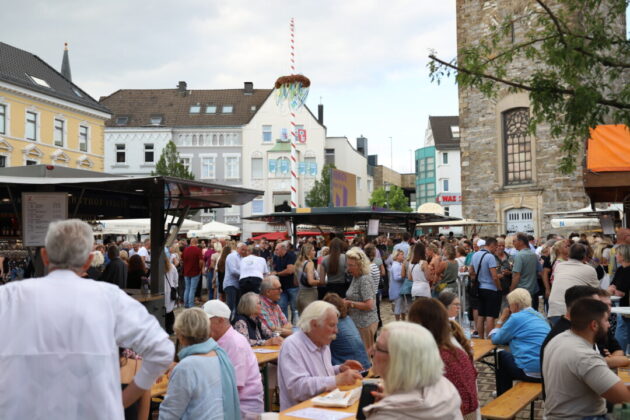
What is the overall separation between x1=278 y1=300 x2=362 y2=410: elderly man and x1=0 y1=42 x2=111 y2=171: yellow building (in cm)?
3395

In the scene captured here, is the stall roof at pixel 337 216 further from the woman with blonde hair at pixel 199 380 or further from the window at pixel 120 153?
the window at pixel 120 153

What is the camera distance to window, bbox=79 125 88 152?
4144 cm

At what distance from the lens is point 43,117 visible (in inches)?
1494

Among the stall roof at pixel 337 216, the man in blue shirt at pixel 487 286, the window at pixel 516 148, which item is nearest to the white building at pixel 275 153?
the window at pixel 516 148

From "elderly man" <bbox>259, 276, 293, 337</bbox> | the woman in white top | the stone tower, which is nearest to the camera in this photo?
"elderly man" <bbox>259, 276, 293, 337</bbox>

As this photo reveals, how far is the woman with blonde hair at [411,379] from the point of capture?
9.50 feet

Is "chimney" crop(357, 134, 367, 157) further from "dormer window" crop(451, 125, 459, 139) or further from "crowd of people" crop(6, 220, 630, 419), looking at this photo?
"crowd of people" crop(6, 220, 630, 419)

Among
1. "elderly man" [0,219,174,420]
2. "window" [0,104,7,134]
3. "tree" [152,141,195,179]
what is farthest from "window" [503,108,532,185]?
"elderly man" [0,219,174,420]

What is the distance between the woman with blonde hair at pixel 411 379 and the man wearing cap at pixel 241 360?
212cm

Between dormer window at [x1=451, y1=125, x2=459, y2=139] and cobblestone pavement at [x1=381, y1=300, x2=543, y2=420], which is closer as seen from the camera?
cobblestone pavement at [x1=381, y1=300, x2=543, y2=420]

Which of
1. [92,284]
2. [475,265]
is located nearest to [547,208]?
[475,265]

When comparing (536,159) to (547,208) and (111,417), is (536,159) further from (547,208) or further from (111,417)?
(111,417)

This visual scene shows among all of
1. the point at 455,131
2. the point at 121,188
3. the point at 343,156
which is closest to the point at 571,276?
the point at 121,188

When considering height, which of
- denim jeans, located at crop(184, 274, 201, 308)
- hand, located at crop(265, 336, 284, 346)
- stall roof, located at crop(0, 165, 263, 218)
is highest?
stall roof, located at crop(0, 165, 263, 218)
